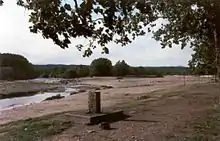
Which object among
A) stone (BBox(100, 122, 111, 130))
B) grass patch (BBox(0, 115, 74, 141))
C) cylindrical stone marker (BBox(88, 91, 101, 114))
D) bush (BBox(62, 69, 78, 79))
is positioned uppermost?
bush (BBox(62, 69, 78, 79))

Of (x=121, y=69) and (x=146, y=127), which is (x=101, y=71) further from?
(x=146, y=127)

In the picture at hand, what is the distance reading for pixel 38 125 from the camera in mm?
16438

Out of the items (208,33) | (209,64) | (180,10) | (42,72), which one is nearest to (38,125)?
(180,10)

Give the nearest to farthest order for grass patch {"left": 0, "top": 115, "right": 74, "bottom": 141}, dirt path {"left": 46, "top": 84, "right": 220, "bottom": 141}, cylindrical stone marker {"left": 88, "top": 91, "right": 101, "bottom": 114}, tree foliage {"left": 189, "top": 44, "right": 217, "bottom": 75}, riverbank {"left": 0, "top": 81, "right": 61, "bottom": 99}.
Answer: dirt path {"left": 46, "top": 84, "right": 220, "bottom": 141} < grass patch {"left": 0, "top": 115, "right": 74, "bottom": 141} < cylindrical stone marker {"left": 88, "top": 91, "right": 101, "bottom": 114} < tree foliage {"left": 189, "top": 44, "right": 217, "bottom": 75} < riverbank {"left": 0, "top": 81, "right": 61, "bottom": 99}

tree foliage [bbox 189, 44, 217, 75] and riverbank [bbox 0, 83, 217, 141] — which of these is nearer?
riverbank [bbox 0, 83, 217, 141]

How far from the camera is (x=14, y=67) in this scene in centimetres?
10456

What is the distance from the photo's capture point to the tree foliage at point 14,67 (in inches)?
3794

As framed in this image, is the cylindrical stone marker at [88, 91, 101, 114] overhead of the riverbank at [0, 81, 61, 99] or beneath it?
overhead

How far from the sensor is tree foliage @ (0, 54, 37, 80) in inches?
3794

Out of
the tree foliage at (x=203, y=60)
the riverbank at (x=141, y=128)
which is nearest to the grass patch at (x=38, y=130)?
the riverbank at (x=141, y=128)

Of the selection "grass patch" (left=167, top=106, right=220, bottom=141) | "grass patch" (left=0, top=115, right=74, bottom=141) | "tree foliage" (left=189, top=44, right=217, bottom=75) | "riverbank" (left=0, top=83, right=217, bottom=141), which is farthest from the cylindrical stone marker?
"tree foliage" (left=189, top=44, right=217, bottom=75)

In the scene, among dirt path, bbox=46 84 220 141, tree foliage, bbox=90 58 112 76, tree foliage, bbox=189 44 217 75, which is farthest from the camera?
tree foliage, bbox=90 58 112 76

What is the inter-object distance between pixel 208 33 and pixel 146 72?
100168mm

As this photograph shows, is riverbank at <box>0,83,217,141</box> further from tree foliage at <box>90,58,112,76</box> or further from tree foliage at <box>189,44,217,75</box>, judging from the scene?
tree foliage at <box>90,58,112,76</box>
